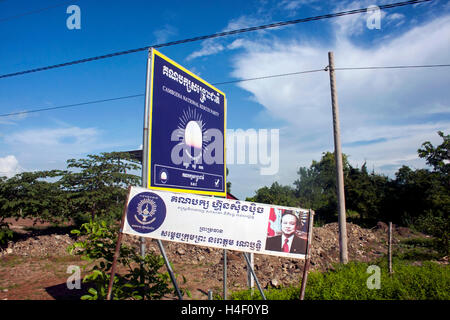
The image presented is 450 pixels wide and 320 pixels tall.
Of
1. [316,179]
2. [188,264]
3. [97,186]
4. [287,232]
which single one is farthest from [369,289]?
[316,179]

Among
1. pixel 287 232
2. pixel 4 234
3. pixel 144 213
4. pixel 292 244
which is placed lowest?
pixel 4 234

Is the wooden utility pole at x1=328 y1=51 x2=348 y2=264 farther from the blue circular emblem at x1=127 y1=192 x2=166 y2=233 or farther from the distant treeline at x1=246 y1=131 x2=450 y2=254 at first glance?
the distant treeline at x1=246 y1=131 x2=450 y2=254

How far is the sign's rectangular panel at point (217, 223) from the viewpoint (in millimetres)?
4414

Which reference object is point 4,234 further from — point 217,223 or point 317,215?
point 317,215

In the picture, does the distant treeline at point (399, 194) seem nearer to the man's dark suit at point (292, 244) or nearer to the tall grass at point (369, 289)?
the tall grass at point (369, 289)

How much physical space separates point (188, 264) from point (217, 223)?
602cm

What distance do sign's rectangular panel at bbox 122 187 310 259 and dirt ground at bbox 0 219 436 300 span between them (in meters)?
2.95

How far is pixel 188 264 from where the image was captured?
9828mm

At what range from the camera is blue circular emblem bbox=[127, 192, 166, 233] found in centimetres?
437

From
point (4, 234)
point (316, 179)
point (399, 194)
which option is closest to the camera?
point (4, 234)

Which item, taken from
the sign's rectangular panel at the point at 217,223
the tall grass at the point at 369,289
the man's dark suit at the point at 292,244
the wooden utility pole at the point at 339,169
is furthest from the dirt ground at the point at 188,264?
the man's dark suit at the point at 292,244

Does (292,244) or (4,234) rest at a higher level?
(292,244)

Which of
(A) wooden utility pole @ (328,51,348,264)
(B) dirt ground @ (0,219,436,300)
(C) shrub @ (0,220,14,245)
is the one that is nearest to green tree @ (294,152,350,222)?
(B) dirt ground @ (0,219,436,300)
